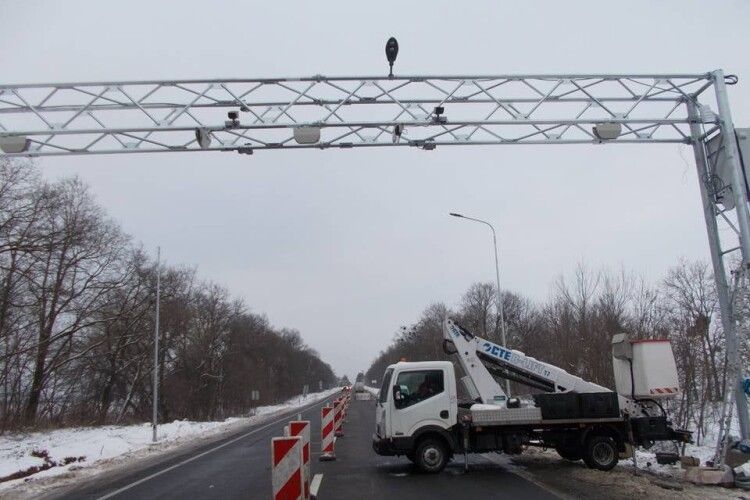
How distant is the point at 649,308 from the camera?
26719 mm

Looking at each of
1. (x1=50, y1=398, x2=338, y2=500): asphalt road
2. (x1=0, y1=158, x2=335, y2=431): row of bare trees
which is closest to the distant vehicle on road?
(x1=0, y1=158, x2=335, y2=431): row of bare trees

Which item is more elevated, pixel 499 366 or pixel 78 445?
pixel 499 366

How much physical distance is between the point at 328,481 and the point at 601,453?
6.13m

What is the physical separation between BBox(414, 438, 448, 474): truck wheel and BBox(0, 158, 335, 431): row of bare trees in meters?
23.4

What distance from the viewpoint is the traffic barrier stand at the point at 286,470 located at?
7.79 metres

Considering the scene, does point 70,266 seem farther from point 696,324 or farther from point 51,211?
point 696,324

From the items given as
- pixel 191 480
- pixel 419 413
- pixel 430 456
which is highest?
pixel 419 413

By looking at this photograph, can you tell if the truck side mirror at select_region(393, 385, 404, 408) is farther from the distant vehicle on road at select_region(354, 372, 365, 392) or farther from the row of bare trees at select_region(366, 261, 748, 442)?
the distant vehicle on road at select_region(354, 372, 365, 392)

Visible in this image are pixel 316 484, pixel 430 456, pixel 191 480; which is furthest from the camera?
pixel 191 480

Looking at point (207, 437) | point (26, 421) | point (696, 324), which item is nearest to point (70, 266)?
point (26, 421)

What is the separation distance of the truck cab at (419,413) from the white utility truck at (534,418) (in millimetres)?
21

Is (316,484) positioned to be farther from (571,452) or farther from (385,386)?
(571,452)

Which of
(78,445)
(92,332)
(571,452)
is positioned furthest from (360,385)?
(571,452)

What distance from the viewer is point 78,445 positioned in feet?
77.9
